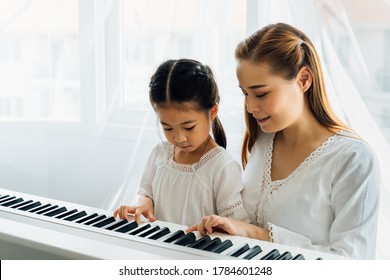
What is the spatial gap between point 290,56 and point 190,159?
38 centimetres

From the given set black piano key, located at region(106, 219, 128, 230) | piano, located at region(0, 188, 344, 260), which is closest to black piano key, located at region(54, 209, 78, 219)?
piano, located at region(0, 188, 344, 260)

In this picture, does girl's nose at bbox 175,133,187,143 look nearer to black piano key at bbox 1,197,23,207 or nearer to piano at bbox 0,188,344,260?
piano at bbox 0,188,344,260

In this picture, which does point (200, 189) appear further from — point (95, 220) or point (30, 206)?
point (30, 206)

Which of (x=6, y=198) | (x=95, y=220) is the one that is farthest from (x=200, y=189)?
(x=6, y=198)

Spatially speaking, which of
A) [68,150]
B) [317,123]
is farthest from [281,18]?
[68,150]

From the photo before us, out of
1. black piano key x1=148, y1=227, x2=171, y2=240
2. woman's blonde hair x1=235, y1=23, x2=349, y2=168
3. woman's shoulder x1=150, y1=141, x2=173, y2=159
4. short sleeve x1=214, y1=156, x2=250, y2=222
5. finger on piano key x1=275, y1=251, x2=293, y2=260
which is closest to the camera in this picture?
finger on piano key x1=275, y1=251, x2=293, y2=260

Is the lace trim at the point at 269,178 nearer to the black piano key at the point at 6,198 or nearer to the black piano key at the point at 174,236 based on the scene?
the black piano key at the point at 174,236

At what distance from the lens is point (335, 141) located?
131cm

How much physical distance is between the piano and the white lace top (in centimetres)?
16

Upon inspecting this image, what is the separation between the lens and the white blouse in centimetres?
123

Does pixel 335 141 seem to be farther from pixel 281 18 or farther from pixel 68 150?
pixel 68 150

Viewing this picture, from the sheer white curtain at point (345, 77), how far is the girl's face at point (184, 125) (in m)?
0.37

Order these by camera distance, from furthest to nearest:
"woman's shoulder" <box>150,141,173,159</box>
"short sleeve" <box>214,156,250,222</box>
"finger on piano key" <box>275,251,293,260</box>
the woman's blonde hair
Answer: "woman's shoulder" <box>150,141,173,159</box> < "short sleeve" <box>214,156,250,222</box> < the woman's blonde hair < "finger on piano key" <box>275,251,293,260</box>

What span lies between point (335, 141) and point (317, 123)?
8 centimetres
